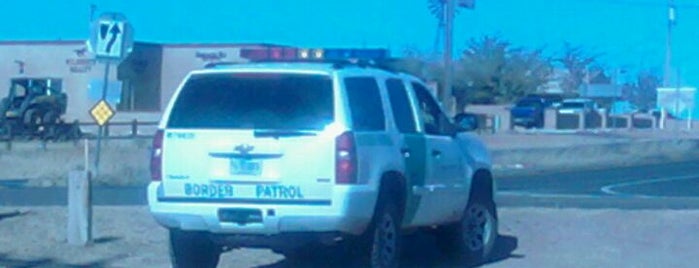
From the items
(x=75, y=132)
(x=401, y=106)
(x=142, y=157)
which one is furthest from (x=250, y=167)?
(x=75, y=132)

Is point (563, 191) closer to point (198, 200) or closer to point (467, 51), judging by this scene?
point (198, 200)

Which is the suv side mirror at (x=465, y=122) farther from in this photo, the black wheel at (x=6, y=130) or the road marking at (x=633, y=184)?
the black wheel at (x=6, y=130)

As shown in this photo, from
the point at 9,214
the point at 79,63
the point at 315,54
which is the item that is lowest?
the point at 9,214

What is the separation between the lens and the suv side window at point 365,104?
42.2 feet

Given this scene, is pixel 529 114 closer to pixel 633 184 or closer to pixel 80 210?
pixel 633 184

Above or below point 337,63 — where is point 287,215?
below

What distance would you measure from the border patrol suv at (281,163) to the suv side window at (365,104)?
0.01 meters

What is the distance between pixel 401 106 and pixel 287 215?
2.15 metres

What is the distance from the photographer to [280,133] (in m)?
12.5

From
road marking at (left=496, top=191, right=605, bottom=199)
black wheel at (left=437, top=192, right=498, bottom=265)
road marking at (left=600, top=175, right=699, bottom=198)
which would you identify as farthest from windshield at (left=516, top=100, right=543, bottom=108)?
black wheel at (left=437, top=192, right=498, bottom=265)

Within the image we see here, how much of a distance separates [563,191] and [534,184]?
8.90 ft

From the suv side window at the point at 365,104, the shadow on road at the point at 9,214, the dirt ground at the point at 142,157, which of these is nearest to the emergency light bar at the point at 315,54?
the suv side window at the point at 365,104

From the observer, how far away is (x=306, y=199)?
12.4m

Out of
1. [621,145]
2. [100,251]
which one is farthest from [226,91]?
[621,145]
